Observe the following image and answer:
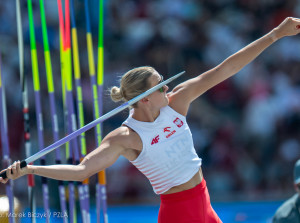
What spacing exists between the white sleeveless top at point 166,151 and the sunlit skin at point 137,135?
0.13 ft

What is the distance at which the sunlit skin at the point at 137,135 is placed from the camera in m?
3.15

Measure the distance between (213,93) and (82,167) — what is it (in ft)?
17.3

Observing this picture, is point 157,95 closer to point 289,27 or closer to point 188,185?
point 188,185

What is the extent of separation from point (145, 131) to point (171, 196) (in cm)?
44

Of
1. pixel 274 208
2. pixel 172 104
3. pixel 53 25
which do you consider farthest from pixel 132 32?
pixel 172 104

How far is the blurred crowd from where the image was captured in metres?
8.10

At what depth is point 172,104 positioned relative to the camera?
362 cm

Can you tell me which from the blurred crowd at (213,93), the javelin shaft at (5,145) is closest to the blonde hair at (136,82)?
the javelin shaft at (5,145)

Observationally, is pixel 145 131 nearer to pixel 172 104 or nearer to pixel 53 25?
pixel 172 104

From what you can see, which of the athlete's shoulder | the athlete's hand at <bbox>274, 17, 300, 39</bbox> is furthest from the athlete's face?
the athlete's hand at <bbox>274, 17, 300, 39</bbox>

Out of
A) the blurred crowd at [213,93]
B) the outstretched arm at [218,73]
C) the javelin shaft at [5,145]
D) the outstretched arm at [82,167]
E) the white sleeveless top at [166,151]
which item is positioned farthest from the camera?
the blurred crowd at [213,93]

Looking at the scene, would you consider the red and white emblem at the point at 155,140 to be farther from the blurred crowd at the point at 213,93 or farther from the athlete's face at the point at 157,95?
the blurred crowd at the point at 213,93

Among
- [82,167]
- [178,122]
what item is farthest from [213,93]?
[82,167]

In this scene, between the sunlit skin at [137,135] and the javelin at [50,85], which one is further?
the javelin at [50,85]
